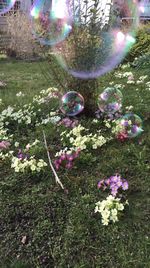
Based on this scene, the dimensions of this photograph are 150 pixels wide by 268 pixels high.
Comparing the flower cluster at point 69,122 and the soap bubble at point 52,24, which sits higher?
the soap bubble at point 52,24

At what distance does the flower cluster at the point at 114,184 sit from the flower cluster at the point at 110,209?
162mm

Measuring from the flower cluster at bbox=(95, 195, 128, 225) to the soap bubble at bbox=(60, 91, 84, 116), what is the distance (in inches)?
82.8

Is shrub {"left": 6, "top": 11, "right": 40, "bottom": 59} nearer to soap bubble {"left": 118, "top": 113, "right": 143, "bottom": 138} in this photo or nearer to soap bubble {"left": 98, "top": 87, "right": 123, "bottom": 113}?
soap bubble {"left": 98, "top": 87, "right": 123, "bottom": 113}

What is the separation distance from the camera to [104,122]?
5.18m

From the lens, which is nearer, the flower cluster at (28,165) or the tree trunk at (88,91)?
the flower cluster at (28,165)

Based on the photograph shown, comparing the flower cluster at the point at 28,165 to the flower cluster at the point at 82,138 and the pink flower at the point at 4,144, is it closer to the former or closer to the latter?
the flower cluster at the point at 82,138

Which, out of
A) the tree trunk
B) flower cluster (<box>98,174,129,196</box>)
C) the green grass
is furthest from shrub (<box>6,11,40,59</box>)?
flower cluster (<box>98,174,129,196</box>)

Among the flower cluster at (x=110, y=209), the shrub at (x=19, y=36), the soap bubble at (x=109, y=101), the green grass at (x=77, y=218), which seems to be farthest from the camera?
the shrub at (x=19, y=36)

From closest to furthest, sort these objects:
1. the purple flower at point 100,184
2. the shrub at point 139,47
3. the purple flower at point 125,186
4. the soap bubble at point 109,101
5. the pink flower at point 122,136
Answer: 1. the purple flower at point 125,186
2. the purple flower at point 100,184
3. the pink flower at point 122,136
4. the soap bubble at point 109,101
5. the shrub at point 139,47

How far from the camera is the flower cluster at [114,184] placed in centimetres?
357

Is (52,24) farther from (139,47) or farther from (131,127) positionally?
(139,47)

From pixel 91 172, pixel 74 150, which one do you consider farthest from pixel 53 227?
pixel 74 150

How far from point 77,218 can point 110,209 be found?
0.29 meters

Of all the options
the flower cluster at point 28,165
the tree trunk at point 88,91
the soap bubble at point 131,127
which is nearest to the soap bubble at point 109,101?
the tree trunk at point 88,91
